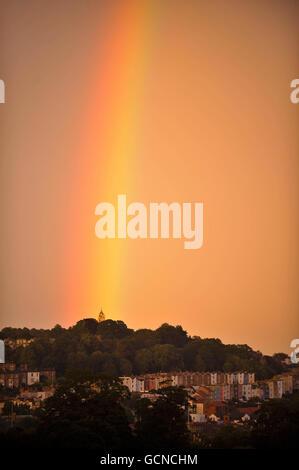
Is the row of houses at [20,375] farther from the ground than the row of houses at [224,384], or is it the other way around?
the row of houses at [20,375]

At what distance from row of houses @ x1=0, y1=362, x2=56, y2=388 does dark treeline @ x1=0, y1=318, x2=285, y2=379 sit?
0.12 meters

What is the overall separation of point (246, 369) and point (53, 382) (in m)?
3.18

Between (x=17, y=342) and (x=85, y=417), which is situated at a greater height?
(x=17, y=342)

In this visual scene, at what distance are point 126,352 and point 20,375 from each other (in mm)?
2008

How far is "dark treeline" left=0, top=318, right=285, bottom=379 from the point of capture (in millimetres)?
13469

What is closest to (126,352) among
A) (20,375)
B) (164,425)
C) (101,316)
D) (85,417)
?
(101,316)

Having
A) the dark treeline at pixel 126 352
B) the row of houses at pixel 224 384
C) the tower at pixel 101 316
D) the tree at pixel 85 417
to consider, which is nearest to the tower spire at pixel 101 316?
the tower at pixel 101 316

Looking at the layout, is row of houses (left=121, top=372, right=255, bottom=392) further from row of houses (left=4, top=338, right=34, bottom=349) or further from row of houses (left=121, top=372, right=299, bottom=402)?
row of houses (left=4, top=338, right=34, bottom=349)

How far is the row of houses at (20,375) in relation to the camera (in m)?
12.9

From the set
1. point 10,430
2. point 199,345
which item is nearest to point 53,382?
point 199,345

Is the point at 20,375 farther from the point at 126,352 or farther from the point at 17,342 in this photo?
the point at 126,352

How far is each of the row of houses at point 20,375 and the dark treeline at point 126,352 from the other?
4.7 inches

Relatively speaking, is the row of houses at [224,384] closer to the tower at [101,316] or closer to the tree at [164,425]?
the tower at [101,316]

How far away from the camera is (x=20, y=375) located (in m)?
13.4
